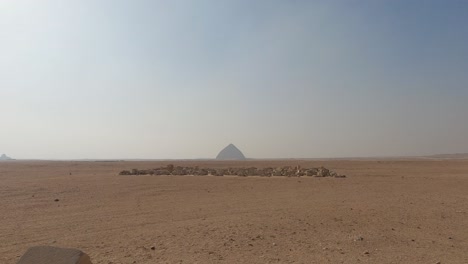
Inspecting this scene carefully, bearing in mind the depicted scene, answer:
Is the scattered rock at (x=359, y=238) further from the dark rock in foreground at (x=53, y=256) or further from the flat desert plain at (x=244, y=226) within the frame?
the dark rock in foreground at (x=53, y=256)

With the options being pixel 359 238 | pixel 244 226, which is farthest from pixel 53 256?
pixel 359 238

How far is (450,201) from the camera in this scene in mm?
15172

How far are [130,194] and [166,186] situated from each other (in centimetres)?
376

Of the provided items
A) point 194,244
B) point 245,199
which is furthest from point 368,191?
point 194,244

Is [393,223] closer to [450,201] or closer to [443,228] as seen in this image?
[443,228]

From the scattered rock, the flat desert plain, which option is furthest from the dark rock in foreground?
the scattered rock

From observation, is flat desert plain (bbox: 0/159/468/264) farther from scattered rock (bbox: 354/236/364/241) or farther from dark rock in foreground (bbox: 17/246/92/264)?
dark rock in foreground (bbox: 17/246/92/264)

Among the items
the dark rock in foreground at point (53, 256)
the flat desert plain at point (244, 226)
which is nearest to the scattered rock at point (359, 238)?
the flat desert plain at point (244, 226)

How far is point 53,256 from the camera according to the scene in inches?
213

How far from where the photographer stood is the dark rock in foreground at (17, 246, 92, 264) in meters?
5.31

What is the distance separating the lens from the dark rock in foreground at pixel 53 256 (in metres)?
5.31

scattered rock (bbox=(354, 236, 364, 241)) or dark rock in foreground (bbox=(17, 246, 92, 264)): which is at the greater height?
dark rock in foreground (bbox=(17, 246, 92, 264))

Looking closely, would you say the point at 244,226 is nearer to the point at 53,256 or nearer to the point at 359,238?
the point at 359,238

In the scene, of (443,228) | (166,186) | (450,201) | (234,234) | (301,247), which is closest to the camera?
(301,247)
